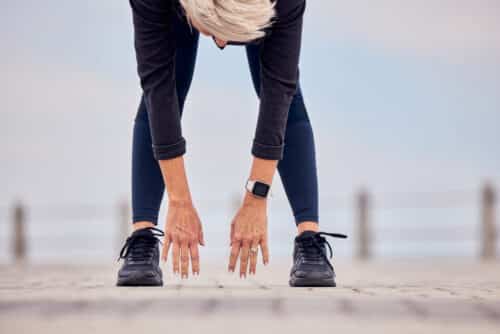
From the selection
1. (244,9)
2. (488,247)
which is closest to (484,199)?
(488,247)

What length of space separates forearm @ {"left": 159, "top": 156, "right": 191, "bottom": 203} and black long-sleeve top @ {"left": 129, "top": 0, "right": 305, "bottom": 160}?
1.1 inches

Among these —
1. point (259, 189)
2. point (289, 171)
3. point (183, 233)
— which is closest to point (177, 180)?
point (183, 233)

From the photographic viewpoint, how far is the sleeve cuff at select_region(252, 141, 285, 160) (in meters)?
2.83

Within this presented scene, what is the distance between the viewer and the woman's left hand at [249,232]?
2.84 metres

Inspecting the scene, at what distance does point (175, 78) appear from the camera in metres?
3.10

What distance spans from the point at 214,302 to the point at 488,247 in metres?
9.96

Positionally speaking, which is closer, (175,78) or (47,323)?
(47,323)

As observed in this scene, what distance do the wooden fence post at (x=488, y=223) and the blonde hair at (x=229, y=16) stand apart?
984cm

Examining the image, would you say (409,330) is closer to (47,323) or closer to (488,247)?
(47,323)

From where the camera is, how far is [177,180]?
285 cm

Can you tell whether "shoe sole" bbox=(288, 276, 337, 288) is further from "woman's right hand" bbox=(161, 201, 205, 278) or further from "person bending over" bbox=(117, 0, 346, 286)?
"woman's right hand" bbox=(161, 201, 205, 278)

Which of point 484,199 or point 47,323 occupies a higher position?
point 484,199

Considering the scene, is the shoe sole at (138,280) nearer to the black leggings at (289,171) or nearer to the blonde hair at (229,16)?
the black leggings at (289,171)

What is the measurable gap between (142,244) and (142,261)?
0.08 m
